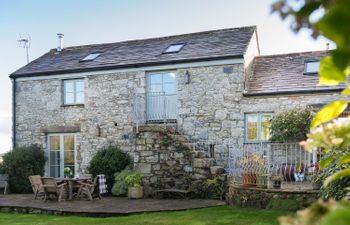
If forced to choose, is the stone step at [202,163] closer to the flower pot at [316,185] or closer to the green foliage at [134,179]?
the green foliage at [134,179]

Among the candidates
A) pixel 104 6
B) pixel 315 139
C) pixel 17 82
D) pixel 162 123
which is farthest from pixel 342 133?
pixel 17 82

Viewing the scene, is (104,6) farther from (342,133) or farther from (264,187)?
(342,133)

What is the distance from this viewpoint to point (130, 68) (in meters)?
15.5

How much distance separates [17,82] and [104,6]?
436cm

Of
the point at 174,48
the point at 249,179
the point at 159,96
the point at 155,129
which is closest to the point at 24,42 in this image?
the point at 174,48

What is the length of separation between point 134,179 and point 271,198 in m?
4.32

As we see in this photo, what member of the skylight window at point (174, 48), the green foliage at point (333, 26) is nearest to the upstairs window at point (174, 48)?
the skylight window at point (174, 48)

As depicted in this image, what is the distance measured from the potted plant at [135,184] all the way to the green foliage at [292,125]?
3.93 m

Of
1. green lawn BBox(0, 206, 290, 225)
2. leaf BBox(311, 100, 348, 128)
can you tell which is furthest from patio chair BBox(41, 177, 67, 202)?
leaf BBox(311, 100, 348, 128)

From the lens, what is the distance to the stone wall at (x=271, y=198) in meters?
9.76

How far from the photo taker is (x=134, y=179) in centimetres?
1306

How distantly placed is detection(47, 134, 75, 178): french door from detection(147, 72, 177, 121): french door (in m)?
3.18

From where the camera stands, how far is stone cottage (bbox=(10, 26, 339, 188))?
13.6 meters

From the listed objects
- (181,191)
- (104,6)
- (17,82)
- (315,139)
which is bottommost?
(181,191)
